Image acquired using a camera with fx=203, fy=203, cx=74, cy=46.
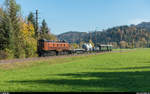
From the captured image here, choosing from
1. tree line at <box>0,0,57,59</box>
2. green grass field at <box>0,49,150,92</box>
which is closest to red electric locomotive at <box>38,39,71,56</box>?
tree line at <box>0,0,57,59</box>

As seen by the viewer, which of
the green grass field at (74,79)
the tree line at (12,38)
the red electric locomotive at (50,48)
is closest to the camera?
the green grass field at (74,79)

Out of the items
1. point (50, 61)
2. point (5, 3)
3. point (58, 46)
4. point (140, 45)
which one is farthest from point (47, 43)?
point (140, 45)

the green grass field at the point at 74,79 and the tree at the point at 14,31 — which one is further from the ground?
the tree at the point at 14,31

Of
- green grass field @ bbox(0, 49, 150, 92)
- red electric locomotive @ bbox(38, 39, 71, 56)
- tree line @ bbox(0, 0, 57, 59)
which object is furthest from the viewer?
red electric locomotive @ bbox(38, 39, 71, 56)

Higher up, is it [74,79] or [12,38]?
[12,38]

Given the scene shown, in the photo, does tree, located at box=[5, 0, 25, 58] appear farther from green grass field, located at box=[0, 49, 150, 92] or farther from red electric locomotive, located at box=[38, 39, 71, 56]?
green grass field, located at box=[0, 49, 150, 92]

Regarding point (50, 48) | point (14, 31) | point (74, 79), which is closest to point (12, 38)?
point (14, 31)

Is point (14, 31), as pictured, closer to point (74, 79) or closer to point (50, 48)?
point (50, 48)

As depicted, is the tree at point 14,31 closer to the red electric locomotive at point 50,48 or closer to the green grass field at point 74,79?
the red electric locomotive at point 50,48

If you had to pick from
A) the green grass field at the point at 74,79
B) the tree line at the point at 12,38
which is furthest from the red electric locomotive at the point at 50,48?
the green grass field at the point at 74,79

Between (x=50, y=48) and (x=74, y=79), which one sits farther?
(x=50, y=48)

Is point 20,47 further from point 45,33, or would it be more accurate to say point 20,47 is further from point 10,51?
point 45,33

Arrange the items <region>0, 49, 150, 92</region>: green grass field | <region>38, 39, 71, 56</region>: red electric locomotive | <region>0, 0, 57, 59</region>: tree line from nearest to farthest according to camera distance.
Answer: <region>0, 49, 150, 92</region>: green grass field
<region>0, 0, 57, 59</region>: tree line
<region>38, 39, 71, 56</region>: red electric locomotive

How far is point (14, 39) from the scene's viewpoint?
152ft
